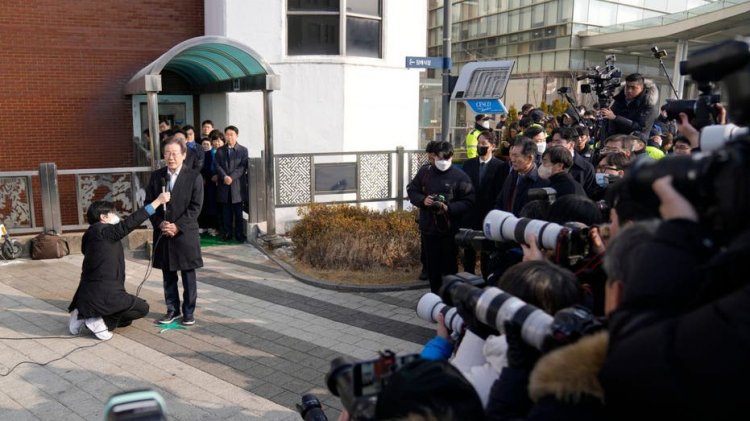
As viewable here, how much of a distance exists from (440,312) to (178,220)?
3874mm

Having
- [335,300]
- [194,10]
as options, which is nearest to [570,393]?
[335,300]

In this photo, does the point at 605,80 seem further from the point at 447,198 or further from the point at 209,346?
the point at 209,346

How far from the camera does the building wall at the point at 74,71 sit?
1172 centimetres

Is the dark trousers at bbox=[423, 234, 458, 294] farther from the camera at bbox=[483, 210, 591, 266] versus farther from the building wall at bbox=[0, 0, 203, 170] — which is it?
the building wall at bbox=[0, 0, 203, 170]

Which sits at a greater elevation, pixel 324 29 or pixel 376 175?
pixel 324 29

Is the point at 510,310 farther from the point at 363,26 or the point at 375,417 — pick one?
the point at 363,26

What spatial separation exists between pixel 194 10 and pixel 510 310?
1238 centimetres

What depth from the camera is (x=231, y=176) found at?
991cm

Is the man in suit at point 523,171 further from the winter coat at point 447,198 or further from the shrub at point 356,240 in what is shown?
the shrub at point 356,240

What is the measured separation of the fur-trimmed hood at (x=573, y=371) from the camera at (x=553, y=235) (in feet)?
3.48

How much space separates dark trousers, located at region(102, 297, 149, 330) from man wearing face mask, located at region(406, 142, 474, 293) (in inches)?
120

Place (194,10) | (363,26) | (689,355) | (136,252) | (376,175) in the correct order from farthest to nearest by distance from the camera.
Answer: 1. (194,10)
2. (363,26)
3. (376,175)
4. (136,252)
5. (689,355)

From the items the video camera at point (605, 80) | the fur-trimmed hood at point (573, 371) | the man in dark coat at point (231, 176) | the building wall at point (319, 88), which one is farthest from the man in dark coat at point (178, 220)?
the building wall at point (319, 88)

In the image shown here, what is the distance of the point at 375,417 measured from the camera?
1.82 metres
